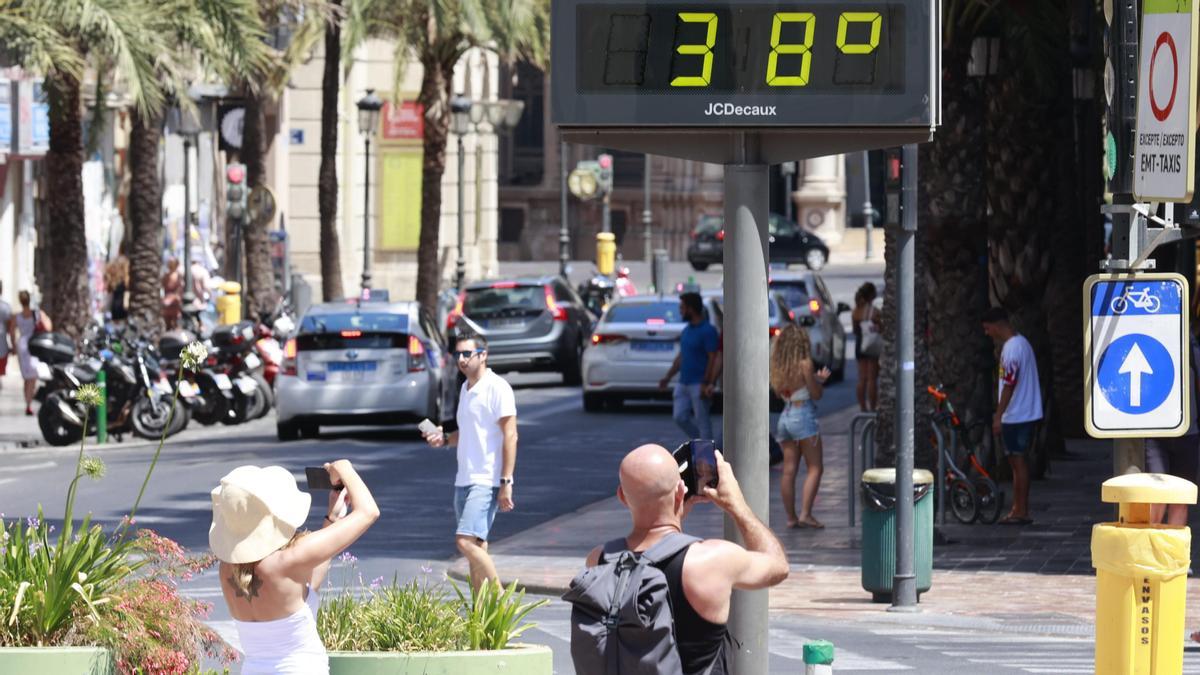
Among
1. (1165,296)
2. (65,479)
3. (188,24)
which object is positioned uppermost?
(188,24)

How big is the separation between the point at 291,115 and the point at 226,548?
48.7 meters

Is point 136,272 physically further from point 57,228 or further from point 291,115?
point 291,115

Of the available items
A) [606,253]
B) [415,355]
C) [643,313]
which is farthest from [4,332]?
[606,253]

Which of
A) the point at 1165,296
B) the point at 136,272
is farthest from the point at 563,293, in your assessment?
the point at 1165,296

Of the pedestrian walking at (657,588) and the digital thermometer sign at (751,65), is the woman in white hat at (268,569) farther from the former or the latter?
the digital thermometer sign at (751,65)

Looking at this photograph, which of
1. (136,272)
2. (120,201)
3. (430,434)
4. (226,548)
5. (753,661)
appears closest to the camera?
(226,548)

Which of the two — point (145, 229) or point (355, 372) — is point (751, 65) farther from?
point (145, 229)

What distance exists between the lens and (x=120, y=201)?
2108 inches

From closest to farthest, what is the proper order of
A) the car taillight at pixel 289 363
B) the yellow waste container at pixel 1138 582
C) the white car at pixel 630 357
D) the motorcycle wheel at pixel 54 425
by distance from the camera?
the yellow waste container at pixel 1138 582, the motorcycle wheel at pixel 54 425, the car taillight at pixel 289 363, the white car at pixel 630 357

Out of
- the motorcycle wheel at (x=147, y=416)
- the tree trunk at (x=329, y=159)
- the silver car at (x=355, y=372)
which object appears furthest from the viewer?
the tree trunk at (x=329, y=159)

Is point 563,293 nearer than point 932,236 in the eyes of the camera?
No

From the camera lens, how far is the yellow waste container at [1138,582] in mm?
8727

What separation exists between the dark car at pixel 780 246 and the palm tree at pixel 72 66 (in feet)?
120

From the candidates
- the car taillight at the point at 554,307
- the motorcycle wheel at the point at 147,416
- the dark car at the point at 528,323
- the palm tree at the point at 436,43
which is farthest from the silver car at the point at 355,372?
the palm tree at the point at 436,43
